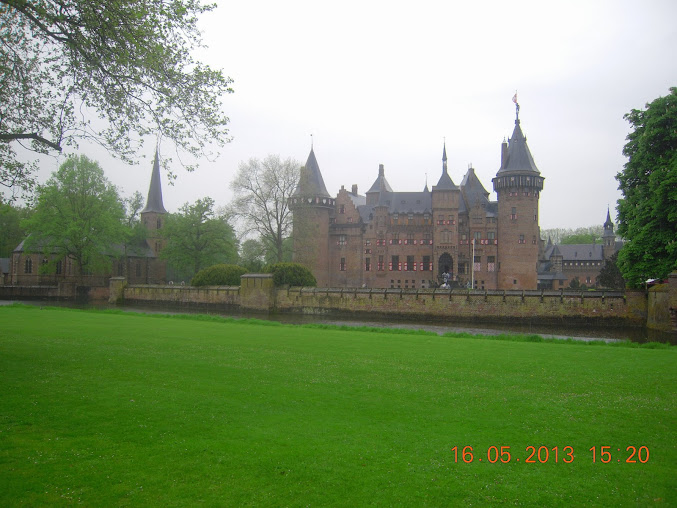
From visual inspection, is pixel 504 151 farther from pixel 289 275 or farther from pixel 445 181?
pixel 289 275

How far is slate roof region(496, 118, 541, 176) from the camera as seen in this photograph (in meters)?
50.0

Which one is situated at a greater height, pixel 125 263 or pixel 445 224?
pixel 445 224

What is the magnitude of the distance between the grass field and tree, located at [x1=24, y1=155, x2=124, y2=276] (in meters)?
38.4

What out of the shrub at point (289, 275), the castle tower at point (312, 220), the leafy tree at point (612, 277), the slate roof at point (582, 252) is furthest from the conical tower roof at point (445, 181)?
the slate roof at point (582, 252)

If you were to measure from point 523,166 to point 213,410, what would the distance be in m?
49.0

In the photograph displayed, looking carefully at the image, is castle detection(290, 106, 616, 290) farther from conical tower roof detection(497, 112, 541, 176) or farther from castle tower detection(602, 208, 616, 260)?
castle tower detection(602, 208, 616, 260)

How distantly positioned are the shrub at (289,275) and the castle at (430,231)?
7.62 m

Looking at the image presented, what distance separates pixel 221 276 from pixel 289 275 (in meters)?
5.87

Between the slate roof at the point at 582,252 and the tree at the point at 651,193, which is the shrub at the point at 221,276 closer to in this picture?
the tree at the point at 651,193

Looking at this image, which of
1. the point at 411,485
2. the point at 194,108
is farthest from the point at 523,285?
the point at 411,485

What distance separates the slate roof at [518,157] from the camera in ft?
164

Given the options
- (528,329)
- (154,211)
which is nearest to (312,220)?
(154,211)

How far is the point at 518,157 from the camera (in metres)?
50.2

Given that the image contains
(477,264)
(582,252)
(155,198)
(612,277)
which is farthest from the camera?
(582,252)
